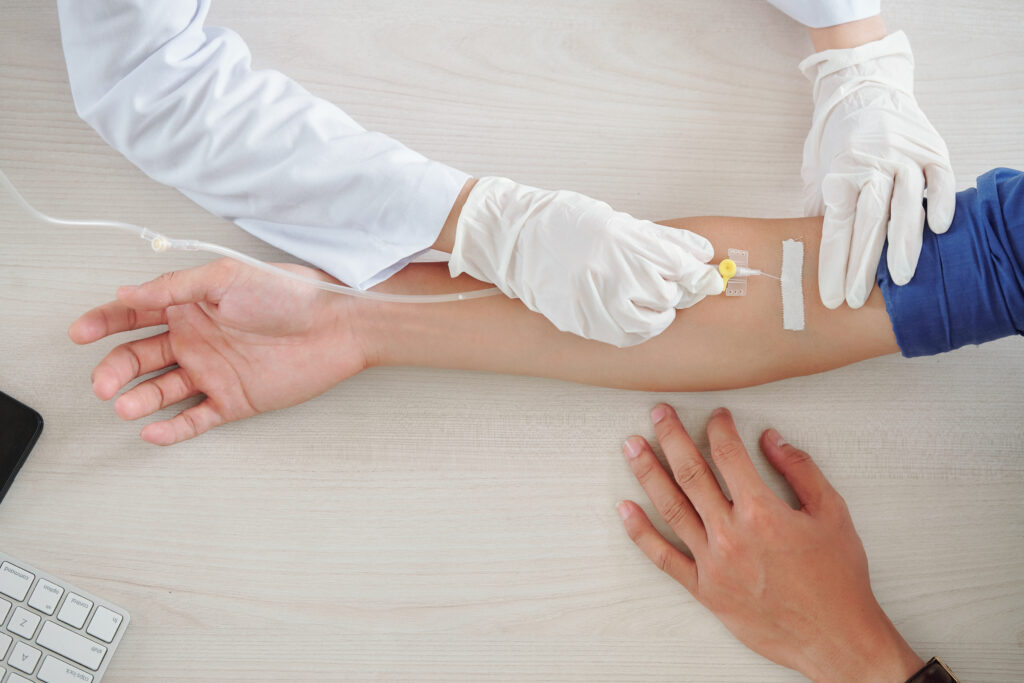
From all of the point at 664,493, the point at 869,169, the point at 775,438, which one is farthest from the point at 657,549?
the point at 869,169

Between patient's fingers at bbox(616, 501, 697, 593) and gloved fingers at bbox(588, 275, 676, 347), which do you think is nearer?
gloved fingers at bbox(588, 275, 676, 347)

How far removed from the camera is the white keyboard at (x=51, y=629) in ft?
2.91

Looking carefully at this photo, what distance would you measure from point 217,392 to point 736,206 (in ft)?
2.67

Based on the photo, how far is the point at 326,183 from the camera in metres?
0.88

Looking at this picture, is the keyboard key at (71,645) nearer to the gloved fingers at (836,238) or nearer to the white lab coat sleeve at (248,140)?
the white lab coat sleeve at (248,140)

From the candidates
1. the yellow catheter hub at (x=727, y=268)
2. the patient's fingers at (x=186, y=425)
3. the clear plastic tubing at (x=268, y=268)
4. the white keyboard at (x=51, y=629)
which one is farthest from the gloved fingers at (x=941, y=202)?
the white keyboard at (x=51, y=629)

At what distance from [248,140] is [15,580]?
0.68 m

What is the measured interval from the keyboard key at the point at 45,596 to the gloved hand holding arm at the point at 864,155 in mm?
1112

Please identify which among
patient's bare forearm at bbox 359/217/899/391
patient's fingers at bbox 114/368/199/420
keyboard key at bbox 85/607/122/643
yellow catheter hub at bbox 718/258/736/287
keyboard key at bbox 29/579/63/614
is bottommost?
keyboard key at bbox 85/607/122/643

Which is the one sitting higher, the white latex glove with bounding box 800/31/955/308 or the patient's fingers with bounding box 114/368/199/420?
the white latex glove with bounding box 800/31/955/308

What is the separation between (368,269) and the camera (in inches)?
35.8

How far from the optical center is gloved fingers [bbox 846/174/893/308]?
871 millimetres

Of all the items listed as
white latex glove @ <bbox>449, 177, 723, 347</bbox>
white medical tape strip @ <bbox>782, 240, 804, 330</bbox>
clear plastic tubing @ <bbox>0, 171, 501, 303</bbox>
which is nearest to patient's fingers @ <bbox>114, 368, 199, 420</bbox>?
clear plastic tubing @ <bbox>0, 171, 501, 303</bbox>

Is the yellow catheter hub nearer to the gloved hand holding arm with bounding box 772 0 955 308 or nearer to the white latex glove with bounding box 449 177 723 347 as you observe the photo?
the white latex glove with bounding box 449 177 723 347
